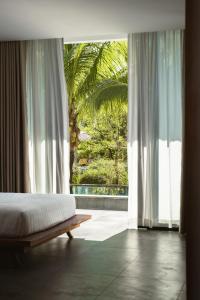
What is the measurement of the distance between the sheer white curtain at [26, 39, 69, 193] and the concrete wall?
5.40 ft

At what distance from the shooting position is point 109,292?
3.44 meters

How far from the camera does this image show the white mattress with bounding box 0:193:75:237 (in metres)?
4.32

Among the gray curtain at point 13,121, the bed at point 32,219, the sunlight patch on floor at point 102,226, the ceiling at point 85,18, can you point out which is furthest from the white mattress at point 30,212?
the ceiling at point 85,18

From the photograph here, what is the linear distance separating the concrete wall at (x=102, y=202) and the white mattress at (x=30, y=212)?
2478 millimetres

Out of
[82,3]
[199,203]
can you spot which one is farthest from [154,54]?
[199,203]

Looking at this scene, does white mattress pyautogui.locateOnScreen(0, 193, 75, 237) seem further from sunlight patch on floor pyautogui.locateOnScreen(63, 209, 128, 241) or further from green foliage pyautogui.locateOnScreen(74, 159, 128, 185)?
green foliage pyautogui.locateOnScreen(74, 159, 128, 185)

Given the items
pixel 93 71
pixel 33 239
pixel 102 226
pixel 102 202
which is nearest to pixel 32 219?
pixel 33 239

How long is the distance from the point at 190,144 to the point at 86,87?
8623mm

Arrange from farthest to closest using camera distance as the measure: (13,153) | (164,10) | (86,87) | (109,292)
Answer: (86,87)
(13,153)
(164,10)
(109,292)

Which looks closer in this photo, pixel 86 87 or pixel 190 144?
pixel 190 144

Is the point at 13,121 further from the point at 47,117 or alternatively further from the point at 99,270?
the point at 99,270

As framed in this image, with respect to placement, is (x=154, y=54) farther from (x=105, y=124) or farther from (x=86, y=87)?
(x=105, y=124)

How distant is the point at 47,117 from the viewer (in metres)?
6.52

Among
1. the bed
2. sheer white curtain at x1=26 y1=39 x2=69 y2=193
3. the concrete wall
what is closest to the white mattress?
the bed
